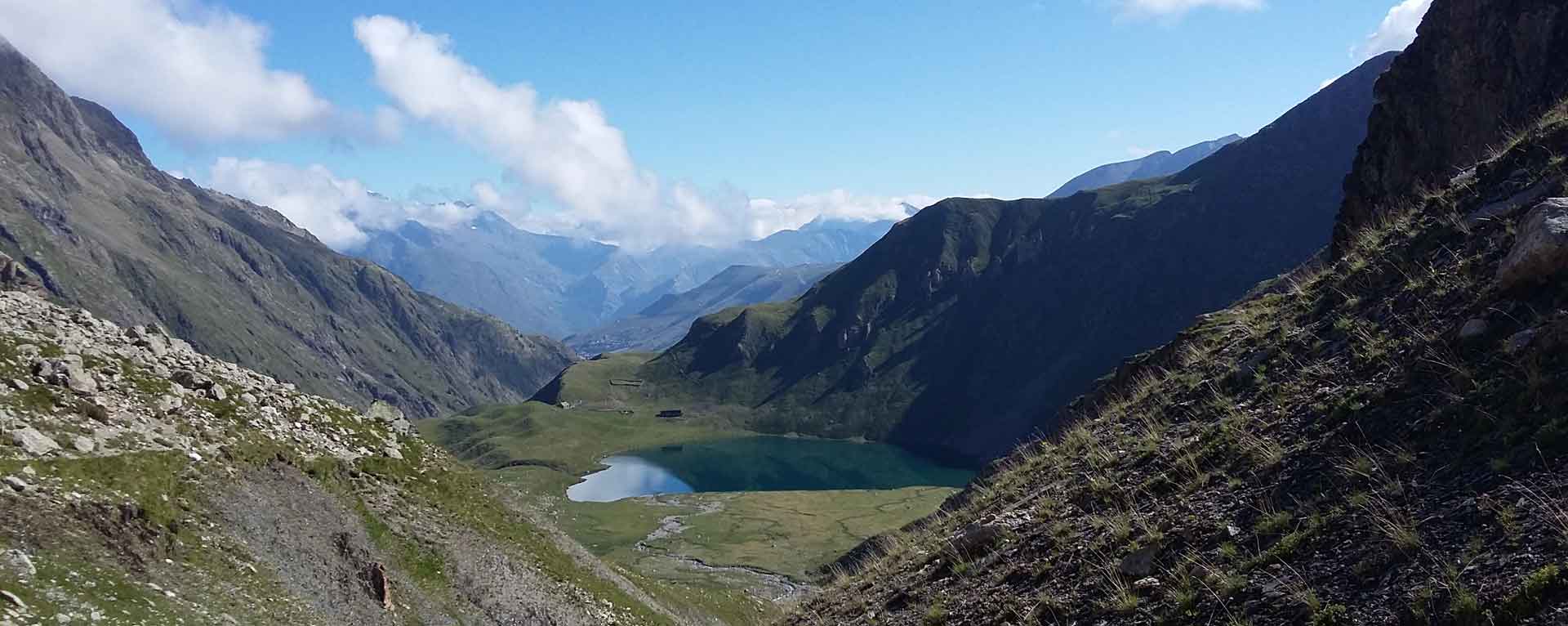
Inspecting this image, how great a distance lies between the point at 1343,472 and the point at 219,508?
23.8m

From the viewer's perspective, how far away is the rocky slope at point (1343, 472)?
7.84 meters

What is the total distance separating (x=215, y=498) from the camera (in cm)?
2164

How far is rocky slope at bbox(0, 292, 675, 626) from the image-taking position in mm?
16947

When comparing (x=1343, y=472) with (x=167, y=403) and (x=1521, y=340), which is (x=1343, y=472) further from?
(x=167, y=403)

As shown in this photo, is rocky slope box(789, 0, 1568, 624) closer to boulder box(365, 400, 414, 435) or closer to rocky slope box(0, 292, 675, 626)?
rocky slope box(0, 292, 675, 626)

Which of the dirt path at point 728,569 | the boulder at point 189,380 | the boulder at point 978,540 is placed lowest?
the dirt path at point 728,569

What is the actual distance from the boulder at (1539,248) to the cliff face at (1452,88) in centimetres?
3191

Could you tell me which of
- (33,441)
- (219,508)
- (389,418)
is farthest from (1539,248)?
(389,418)

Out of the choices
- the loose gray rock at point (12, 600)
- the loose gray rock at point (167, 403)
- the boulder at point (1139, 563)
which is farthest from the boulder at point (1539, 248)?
the loose gray rock at point (167, 403)

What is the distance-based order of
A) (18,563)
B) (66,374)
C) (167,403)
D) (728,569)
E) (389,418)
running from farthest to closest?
(728,569)
(389,418)
(167,403)
(66,374)
(18,563)

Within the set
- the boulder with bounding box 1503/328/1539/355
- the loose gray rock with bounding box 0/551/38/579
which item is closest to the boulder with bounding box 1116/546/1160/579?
the boulder with bounding box 1503/328/1539/355

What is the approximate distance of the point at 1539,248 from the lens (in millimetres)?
10570

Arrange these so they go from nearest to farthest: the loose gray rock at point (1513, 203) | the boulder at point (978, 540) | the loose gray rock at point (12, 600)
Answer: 1. the loose gray rock at point (1513, 203)
2. the loose gray rock at point (12, 600)
3. the boulder at point (978, 540)

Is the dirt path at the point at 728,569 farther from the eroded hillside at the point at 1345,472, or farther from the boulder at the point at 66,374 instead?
the eroded hillside at the point at 1345,472
